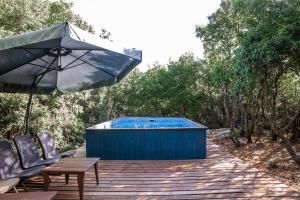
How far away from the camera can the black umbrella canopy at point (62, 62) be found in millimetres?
3201

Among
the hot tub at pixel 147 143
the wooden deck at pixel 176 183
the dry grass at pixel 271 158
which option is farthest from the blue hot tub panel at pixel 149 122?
the wooden deck at pixel 176 183

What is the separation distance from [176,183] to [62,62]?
9.75ft

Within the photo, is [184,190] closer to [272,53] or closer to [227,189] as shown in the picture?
[227,189]

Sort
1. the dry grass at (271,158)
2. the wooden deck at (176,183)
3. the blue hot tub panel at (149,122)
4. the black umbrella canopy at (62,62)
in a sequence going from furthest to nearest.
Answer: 1. the blue hot tub panel at (149,122)
2. the dry grass at (271,158)
3. the wooden deck at (176,183)
4. the black umbrella canopy at (62,62)

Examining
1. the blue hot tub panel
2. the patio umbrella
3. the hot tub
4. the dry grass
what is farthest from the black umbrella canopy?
the blue hot tub panel

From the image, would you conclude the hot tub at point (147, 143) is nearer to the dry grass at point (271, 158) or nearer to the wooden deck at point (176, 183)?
the wooden deck at point (176, 183)

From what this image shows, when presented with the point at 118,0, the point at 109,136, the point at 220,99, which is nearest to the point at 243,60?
the point at 109,136

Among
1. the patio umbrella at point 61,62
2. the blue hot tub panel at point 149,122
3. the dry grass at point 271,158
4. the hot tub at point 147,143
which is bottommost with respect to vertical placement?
the dry grass at point 271,158

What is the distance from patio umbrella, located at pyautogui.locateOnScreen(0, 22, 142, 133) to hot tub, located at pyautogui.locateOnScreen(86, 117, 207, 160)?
141cm

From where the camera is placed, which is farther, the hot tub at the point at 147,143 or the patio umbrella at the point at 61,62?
the hot tub at the point at 147,143

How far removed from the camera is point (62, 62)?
559 cm

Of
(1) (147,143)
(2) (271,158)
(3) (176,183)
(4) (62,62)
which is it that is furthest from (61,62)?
(2) (271,158)

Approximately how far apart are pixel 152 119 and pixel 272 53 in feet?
23.4

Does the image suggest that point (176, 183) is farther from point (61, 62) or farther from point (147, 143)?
point (61, 62)
